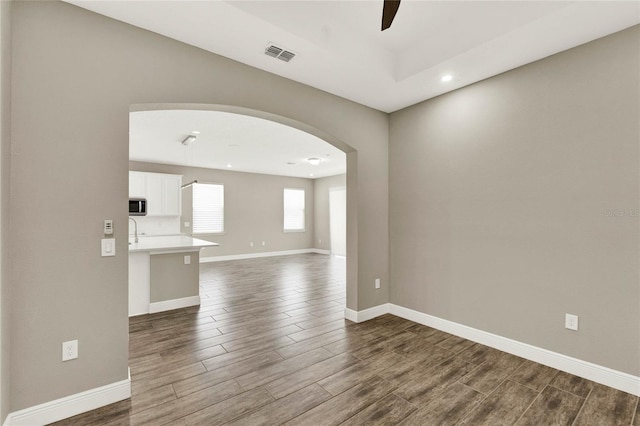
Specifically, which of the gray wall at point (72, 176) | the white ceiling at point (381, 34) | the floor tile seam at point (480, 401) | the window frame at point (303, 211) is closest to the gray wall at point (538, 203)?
the white ceiling at point (381, 34)

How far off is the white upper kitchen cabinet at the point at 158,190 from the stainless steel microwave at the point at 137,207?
0.53 metres

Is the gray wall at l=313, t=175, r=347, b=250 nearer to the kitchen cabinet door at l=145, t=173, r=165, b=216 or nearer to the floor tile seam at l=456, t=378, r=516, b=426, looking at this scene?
the kitchen cabinet door at l=145, t=173, r=165, b=216

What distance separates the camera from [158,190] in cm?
743

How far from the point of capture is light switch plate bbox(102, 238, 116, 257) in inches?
81.2

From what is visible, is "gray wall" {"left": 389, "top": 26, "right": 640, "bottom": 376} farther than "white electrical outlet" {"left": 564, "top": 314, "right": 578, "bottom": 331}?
No

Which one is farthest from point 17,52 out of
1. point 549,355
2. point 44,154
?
point 549,355

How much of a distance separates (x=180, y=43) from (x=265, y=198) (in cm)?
755

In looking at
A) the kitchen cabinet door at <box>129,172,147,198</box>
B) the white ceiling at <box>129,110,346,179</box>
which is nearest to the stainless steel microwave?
the kitchen cabinet door at <box>129,172,147,198</box>

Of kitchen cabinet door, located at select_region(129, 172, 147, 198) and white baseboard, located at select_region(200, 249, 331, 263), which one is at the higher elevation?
kitchen cabinet door, located at select_region(129, 172, 147, 198)

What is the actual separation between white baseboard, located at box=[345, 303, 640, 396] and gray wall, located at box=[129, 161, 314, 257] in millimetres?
6183

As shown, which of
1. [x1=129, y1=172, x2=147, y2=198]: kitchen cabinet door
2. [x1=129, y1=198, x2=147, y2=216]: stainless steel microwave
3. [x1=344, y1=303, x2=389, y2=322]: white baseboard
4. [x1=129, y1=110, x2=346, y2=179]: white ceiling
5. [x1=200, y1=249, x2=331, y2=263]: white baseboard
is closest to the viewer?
[x1=344, y1=303, x2=389, y2=322]: white baseboard

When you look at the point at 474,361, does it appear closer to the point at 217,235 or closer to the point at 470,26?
the point at 470,26

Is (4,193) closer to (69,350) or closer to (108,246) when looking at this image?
(108,246)

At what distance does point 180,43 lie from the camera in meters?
2.39
